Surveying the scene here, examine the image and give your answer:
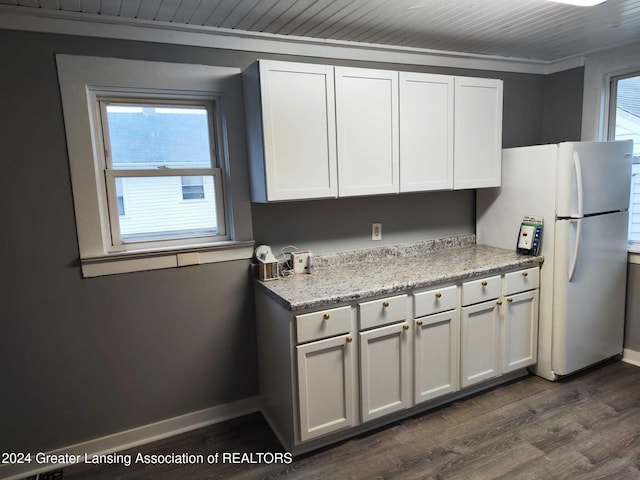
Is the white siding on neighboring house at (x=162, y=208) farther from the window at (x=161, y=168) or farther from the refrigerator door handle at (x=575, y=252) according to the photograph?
the refrigerator door handle at (x=575, y=252)

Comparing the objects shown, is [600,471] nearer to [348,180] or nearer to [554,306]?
[554,306]

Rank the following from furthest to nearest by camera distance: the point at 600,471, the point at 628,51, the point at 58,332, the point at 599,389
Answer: the point at 628,51 < the point at 599,389 < the point at 58,332 < the point at 600,471

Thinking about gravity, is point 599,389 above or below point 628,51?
below

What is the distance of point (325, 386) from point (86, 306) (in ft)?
4.48

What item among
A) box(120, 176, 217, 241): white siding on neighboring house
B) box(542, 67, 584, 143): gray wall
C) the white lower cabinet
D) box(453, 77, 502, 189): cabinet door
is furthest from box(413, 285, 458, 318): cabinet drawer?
box(542, 67, 584, 143): gray wall

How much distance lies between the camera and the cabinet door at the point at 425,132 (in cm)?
260

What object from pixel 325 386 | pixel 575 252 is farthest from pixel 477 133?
pixel 325 386

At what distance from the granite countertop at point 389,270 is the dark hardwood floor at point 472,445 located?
85 centimetres

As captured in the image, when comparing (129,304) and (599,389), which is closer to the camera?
(129,304)

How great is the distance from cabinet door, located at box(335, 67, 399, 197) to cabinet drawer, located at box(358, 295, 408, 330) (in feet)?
2.22

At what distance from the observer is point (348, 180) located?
2.47 metres

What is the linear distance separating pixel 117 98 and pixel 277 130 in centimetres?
89

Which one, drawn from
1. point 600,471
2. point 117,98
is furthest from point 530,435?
point 117,98

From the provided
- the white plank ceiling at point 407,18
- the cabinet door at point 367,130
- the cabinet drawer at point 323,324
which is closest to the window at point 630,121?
the white plank ceiling at point 407,18
